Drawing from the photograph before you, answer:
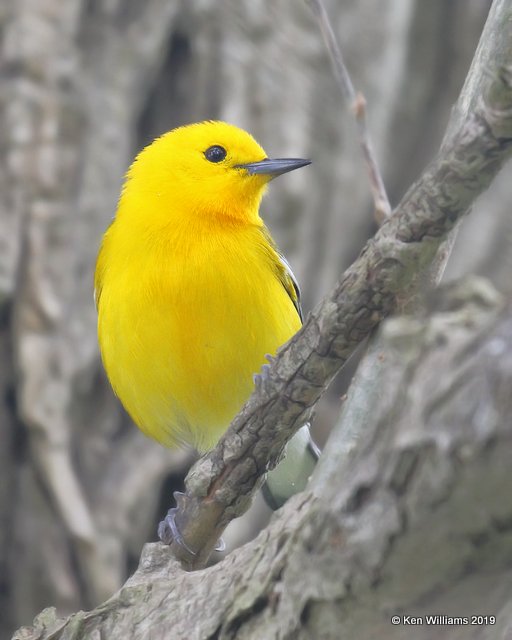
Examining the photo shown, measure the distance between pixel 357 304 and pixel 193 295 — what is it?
1.56m

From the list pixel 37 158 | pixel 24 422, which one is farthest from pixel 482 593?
pixel 37 158

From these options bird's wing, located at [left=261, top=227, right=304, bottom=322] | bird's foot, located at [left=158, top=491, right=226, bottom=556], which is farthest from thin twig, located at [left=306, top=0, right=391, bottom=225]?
bird's foot, located at [left=158, top=491, right=226, bottom=556]

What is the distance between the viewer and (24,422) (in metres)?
5.68

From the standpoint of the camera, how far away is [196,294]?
4.12m

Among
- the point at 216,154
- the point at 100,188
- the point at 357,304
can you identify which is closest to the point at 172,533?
the point at 357,304

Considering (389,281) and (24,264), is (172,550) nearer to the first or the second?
(389,281)

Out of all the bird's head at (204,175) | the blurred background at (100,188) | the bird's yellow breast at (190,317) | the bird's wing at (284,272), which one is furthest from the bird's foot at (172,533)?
the blurred background at (100,188)

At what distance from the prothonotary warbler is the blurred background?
103cm

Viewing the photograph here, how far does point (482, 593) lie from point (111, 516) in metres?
4.23

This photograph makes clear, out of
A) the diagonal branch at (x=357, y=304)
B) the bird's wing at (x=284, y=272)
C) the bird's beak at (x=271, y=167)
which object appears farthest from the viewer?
the bird's beak at (x=271, y=167)

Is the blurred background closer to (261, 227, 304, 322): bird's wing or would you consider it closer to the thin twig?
(261, 227, 304, 322): bird's wing

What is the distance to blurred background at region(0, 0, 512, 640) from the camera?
5684 mm

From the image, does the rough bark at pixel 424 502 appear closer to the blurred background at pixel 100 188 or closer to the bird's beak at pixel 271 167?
the bird's beak at pixel 271 167

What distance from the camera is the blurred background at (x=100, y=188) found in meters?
5.68
